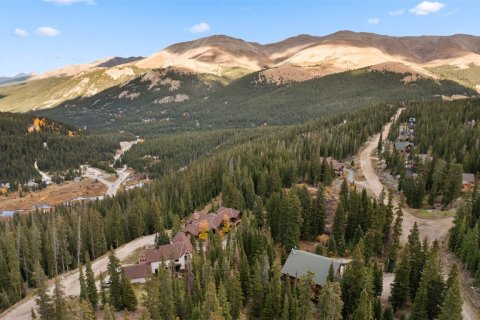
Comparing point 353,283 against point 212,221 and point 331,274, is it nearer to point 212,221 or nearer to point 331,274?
point 331,274

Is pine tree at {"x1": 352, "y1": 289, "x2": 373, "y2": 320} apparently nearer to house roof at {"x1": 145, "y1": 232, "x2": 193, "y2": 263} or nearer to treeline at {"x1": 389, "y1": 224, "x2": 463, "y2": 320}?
treeline at {"x1": 389, "y1": 224, "x2": 463, "y2": 320}

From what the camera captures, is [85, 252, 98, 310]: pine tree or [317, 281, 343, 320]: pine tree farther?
[85, 252, 98, 310]: pine tree

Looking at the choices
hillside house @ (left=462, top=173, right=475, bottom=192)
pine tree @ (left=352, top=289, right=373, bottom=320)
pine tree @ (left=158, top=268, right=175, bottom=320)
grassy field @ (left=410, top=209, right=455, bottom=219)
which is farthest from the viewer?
hillside house @ (left=462, top=173, right=475, bottom=192)

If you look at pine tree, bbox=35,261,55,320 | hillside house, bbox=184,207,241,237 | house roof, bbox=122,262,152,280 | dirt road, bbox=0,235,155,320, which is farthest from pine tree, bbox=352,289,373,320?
dirt road, bbox=0,235,155,320

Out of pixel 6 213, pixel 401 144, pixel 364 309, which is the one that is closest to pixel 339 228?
pixel 364 309

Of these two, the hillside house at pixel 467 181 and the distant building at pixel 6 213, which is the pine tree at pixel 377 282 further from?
the distant building at pixel 6 213

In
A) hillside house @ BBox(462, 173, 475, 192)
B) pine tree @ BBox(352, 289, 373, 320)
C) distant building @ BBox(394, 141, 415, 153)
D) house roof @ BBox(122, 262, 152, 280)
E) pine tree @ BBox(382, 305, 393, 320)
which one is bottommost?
pine tree @ BBox(382, 305, 393, 320)

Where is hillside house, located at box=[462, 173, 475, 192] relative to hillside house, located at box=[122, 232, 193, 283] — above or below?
above

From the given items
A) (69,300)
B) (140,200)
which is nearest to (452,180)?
(140,200)
